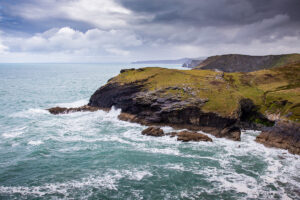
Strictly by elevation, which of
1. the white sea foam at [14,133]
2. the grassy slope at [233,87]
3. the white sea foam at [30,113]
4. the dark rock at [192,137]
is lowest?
the white sea foam at [14,133]

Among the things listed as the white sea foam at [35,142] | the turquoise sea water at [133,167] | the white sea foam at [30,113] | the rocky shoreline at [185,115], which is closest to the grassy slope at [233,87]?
the rocky shoreline at [185,115]

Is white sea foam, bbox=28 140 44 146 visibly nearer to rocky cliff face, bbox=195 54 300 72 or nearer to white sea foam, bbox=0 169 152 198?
white sea foam, bbox=0 169 152 198

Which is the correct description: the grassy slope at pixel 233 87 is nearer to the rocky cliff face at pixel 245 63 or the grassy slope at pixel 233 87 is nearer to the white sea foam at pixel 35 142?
the white sea foam at pixel 35 142

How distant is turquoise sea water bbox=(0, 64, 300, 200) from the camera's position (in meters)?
23.2

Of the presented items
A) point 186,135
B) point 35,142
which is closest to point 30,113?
point 35,142

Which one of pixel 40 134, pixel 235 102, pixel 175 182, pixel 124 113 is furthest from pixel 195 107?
pixel 40 134

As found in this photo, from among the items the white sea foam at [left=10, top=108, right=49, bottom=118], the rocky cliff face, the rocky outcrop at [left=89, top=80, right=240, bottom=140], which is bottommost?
the white sea foam at [left=10, top=108, right=49, bottom=118]

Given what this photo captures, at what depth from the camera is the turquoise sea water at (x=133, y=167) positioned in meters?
23.2

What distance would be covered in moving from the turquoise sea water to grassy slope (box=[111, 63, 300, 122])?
9255mm

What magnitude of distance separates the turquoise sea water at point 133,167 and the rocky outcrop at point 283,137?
1648 mm

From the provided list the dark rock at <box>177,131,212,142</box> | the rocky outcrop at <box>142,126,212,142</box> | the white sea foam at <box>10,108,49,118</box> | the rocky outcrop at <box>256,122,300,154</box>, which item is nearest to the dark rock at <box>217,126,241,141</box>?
the rocky outcrop at <box>256,122,300,154</box>

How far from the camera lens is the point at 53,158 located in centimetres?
3128

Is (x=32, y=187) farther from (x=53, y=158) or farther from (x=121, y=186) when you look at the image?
(x=121, y=186)

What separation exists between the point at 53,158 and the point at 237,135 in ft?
103
